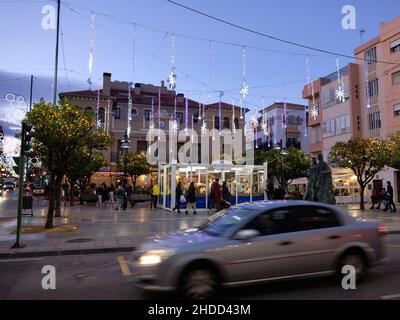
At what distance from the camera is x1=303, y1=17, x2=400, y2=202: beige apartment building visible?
122 ft

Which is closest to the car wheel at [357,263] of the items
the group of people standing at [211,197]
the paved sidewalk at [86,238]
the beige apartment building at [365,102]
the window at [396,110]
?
the paved sidewalk at [86,238]

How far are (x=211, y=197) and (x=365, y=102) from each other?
25369 mm

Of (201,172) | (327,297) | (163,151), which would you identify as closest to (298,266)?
(327,297)

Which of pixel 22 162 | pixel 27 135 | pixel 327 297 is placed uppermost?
pixel 27 135

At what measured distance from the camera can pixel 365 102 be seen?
41.5m

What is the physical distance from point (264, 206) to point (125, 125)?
47.8 meters

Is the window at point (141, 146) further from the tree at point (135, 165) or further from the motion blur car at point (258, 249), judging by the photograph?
the motion blur car at point (258, 249)

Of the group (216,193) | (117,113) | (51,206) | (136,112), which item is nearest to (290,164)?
(216,193)

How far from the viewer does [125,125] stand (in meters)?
53.3

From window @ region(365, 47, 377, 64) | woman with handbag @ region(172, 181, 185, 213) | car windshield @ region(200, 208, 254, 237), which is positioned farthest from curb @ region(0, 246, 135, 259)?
window @ region(365, 47, 377, 64)

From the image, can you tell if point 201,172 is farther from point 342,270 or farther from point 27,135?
point 342,270

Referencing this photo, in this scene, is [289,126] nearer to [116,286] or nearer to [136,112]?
[136,112]

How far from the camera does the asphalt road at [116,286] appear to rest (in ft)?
20.7

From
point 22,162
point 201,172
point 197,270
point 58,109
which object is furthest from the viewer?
point 201,172
